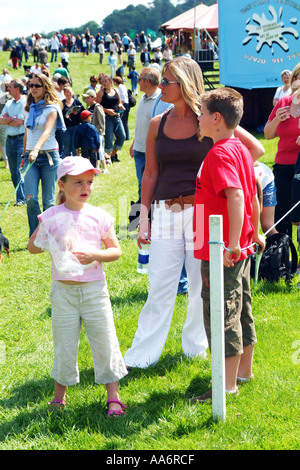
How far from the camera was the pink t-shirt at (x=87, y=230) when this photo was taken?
3.40 metres

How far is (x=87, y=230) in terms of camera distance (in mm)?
3422

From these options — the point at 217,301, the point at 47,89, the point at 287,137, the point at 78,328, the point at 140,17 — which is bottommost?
the point at 78,328

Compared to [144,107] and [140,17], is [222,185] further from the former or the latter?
[140,17]

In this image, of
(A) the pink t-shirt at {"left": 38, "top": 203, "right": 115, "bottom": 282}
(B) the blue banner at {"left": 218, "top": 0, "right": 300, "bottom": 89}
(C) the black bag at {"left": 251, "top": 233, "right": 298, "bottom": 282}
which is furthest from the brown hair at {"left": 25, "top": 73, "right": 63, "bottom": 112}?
(B) the blue banner at {"left": 218, "top": 0, "right": 300, "bottom": 89}

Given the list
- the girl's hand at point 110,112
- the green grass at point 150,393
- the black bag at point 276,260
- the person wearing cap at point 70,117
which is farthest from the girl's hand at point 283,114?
the girl's hand at point 110,112

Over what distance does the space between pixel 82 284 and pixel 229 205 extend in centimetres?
96

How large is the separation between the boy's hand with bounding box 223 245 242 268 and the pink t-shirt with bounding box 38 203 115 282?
0.71 metres

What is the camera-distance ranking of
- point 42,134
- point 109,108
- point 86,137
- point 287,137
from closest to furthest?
point 287,137
point 42,134
point 86,137
point 109,108

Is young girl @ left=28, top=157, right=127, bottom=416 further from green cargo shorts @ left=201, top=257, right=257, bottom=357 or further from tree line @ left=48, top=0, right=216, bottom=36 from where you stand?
A: tree line @ left=48, top=0, right=216, bottom=36

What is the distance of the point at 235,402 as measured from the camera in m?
Answer: 3.61

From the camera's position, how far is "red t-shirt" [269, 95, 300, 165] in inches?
232

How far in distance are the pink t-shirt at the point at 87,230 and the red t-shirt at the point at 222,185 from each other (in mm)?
555
